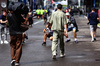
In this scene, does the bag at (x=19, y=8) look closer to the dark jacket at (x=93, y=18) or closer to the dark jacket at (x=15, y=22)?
the dark jacket at (x=15, y=22)

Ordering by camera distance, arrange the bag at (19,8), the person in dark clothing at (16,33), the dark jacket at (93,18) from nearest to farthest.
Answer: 1. the bag at (19,8)
2. the person in dark clothing at (16,33)
3. the dark jacket at (93,18)

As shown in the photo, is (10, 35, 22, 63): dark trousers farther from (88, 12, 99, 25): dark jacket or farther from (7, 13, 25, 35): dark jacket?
(88, 12, 99, 25): dark jacket

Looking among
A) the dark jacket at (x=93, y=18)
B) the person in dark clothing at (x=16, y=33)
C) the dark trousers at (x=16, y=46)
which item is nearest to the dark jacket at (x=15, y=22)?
the person in dark clothing at (x=16, y=33)

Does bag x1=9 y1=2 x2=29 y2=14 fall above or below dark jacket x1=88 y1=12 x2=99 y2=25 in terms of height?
above

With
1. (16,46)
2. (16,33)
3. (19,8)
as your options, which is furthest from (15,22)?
(16,46)

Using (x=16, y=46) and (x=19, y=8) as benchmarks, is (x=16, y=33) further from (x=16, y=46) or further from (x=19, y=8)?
(x=19, y=8)

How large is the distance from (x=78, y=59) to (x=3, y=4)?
30.4 metres

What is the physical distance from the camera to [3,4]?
39.1 metres

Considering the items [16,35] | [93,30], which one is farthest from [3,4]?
[16,35]

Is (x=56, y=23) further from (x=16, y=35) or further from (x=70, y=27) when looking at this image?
(x=70, y=27)

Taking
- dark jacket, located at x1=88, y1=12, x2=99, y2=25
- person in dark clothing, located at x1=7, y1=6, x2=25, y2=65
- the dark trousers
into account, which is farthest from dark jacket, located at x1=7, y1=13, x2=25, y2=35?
dark jacket, located at x1=88, y1=12, x2=99, y2=25

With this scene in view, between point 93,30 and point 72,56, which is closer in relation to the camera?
point 72,56

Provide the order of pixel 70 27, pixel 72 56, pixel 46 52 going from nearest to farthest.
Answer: pixel 72 56 → pixel 46 52 → pixel 70 27

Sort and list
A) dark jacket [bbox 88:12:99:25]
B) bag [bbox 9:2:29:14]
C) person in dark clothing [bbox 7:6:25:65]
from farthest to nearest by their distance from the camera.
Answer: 1. dark jacket [bbox 88:12:99:25]
2. person in dark clothing [bbox 7:6:25:65]
3. bag [bbox 9:2:29:14]
